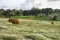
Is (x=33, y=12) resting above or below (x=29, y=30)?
above

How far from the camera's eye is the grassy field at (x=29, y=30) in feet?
29.0

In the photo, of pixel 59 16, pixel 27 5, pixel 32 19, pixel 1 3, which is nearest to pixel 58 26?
pixel 59 16

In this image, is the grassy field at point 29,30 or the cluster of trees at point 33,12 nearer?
the grassy field at point 29,30

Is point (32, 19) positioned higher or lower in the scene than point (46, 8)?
lower

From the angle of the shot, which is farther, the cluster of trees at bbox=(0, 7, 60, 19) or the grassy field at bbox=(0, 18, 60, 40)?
the cluster of trees at bbox=(0, 7, 60, 19)

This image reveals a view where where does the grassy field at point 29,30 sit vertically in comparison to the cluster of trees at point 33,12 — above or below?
below

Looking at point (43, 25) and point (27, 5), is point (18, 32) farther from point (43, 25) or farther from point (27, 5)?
point (27, 5)

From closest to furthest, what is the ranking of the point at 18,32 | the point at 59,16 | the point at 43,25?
the point at 18,32 → the point at 43,25 → the point at 59,16


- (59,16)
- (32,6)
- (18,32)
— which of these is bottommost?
(18,32)

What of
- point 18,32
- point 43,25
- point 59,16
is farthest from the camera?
point 59,16

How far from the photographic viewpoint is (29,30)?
31.3ft

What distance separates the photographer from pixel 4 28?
9.52 meters

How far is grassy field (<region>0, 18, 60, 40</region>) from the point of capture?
884cm

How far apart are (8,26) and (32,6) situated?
7.86 feet
